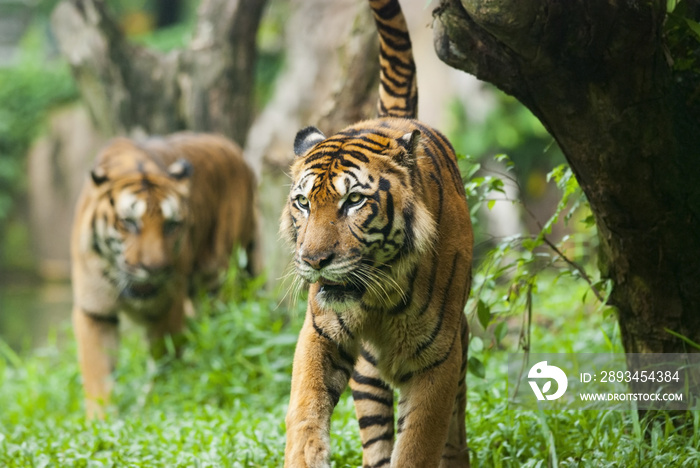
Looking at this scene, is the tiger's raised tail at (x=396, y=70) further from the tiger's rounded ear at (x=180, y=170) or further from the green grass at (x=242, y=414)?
the tiger's rounded ear at (x=180, y=170)

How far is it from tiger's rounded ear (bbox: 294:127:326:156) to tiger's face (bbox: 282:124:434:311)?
232 mm

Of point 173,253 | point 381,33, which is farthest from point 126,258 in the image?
point 381,33

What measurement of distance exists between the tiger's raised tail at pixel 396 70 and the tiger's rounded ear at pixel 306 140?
69 cm

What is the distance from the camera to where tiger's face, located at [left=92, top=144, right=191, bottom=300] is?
6137 mm

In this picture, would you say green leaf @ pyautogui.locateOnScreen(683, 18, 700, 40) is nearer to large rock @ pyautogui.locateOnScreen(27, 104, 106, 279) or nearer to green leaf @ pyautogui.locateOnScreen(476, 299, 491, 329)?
green leaf @ pyautogui.locateOnScreen(476, 299, 491, 329)

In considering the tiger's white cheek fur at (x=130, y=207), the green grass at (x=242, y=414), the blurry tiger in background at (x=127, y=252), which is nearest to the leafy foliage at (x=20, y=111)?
the green grass at (x=242, y=414)

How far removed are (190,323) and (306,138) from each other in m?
3.70

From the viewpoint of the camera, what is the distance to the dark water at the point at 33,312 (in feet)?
37.6

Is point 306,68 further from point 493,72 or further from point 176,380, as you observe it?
point 493,72

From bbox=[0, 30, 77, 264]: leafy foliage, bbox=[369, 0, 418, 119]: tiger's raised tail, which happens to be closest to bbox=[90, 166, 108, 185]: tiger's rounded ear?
bbox=[369, 0, 418, 119]: tiger's raised tail

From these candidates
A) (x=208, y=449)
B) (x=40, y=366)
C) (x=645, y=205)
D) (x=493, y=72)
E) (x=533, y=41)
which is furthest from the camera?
(x=40, y=366)

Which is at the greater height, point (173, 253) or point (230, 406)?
point (173, 253)

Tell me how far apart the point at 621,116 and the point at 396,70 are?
1318mm

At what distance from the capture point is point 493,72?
3.11m
